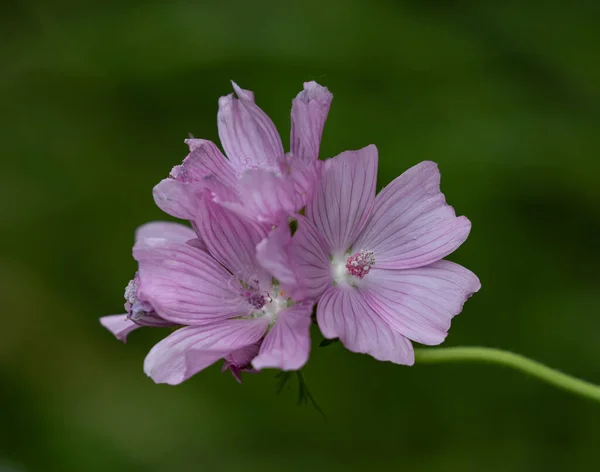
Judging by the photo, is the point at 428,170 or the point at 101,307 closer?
the point at 428,170

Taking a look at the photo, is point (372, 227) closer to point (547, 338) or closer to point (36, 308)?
point (547, 338)

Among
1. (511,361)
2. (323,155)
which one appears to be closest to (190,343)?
(511,361)

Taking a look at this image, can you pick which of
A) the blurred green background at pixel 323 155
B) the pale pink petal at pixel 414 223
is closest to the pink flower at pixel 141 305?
the pale pink petal at pixel 414 223

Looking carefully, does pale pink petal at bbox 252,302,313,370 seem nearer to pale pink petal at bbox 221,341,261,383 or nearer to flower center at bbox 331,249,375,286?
pale pink petal at bbox 221,341,261,383

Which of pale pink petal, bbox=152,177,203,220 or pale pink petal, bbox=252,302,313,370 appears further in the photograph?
pale pink petal, bbox=152,177,203,220

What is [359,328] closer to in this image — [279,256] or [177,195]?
[279,256]

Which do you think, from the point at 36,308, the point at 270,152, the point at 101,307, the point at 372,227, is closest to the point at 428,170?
the point at 372,227

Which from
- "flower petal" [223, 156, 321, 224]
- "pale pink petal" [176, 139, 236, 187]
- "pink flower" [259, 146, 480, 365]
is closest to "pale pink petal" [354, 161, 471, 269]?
"pink flower" [259, 146, 480, 365]
